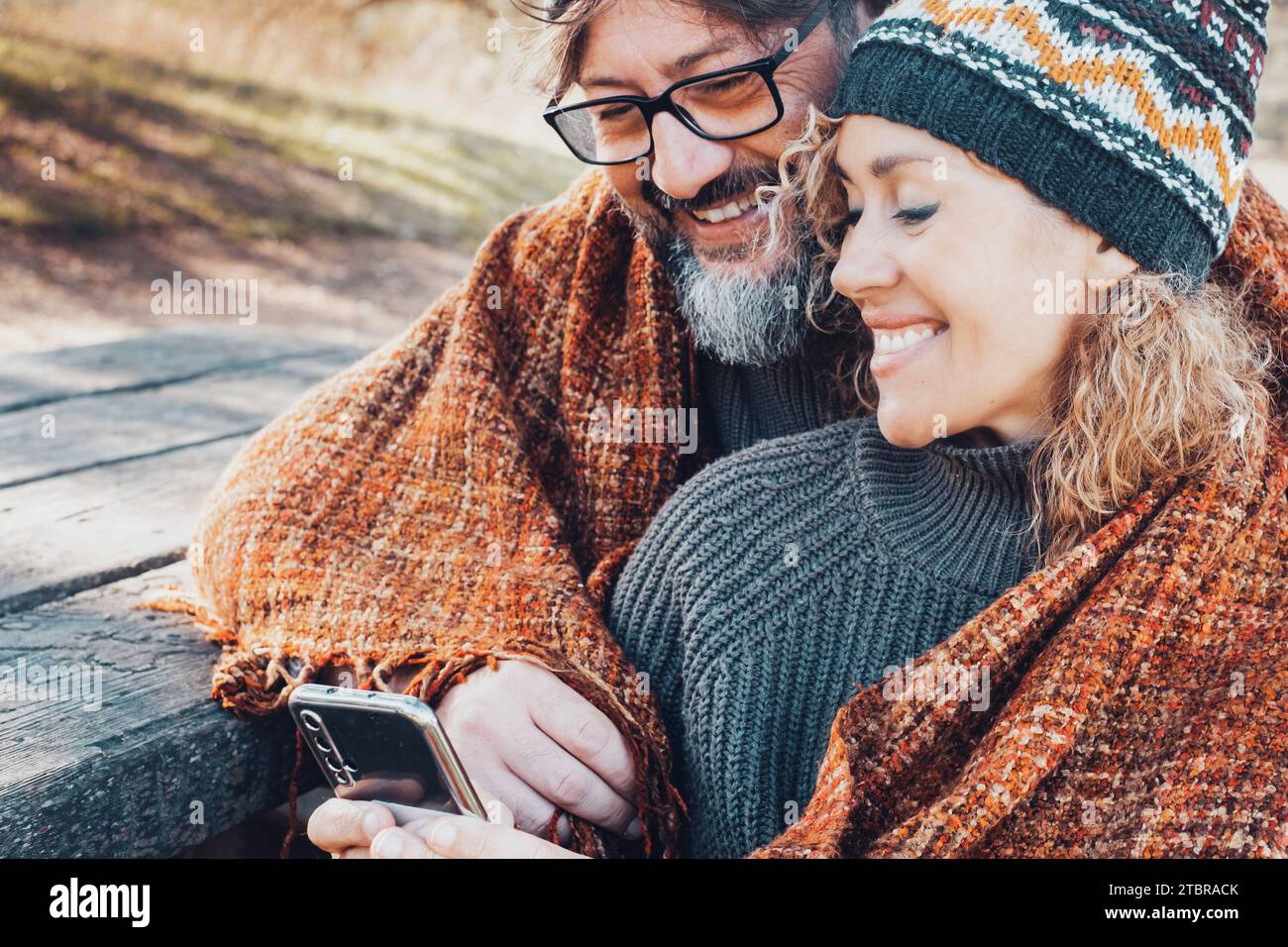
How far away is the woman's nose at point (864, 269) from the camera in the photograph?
173cm

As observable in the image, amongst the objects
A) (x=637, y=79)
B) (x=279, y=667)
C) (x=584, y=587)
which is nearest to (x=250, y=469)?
(x=279, y=667)

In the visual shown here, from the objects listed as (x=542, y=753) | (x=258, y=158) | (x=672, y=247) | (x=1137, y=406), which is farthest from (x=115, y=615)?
(x=258, y=158)

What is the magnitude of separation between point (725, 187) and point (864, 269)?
503mm

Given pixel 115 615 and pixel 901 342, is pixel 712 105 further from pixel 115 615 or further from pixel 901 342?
pixel 115 615

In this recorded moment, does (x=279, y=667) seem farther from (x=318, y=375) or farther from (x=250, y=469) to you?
(x=318, y=375)

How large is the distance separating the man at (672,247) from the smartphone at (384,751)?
147mm

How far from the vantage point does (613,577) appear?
7.02 ft

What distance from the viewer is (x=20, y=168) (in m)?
8.34

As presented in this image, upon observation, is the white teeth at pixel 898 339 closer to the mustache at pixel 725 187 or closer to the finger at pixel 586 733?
the mustache at pixel 725 187

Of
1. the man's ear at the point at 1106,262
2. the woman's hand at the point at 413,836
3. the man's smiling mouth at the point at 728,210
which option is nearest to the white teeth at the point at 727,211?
the man's smiling mouth at the point at 728,210

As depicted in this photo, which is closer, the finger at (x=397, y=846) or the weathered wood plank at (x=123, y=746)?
the finger at (x=397, y=846)

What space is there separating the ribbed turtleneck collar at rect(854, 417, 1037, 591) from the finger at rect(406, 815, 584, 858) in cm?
67

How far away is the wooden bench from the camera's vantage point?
1707 millimetres

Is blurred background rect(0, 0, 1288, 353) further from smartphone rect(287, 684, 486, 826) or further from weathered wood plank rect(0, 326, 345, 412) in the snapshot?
smartphone rect(287, 684, 486, 826)
